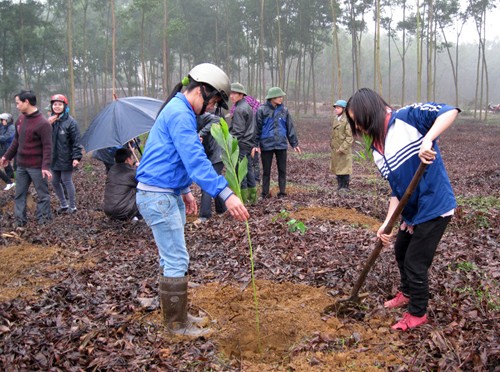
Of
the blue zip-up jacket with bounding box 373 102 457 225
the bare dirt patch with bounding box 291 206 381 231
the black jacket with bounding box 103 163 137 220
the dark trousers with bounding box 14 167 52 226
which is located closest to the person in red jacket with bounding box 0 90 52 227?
the dark trousers with bounding box 14 167 52 226

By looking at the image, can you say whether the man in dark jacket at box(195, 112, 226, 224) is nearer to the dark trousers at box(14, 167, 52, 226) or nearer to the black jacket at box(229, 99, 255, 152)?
the black jacket at box(229, 99, 255, 152)

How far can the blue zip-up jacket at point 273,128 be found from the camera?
27.3ft

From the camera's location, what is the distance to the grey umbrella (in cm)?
627

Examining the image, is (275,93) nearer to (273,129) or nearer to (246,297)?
(273,129)

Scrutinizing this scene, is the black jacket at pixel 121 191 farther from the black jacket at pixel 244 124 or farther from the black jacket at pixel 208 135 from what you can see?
the black jacket at pixel 244 124

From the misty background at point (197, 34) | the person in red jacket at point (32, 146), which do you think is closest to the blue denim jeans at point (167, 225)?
the person in red jacket at point (32, 146)

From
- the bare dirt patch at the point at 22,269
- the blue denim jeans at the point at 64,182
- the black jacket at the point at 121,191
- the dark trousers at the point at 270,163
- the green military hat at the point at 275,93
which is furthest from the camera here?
the dark trousers at the point at 270,163

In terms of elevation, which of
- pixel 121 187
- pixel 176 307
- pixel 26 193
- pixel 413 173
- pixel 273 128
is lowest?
pixel 176 307

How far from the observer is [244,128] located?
805 cm

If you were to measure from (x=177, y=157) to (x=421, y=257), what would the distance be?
74.0 inches

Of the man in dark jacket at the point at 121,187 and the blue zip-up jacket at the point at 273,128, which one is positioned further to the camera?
the blue zip-up jacket at the point at 273,128

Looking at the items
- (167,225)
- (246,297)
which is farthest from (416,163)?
(246,297)

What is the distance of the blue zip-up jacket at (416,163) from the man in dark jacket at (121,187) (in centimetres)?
441

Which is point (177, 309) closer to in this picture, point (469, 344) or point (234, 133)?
point (469, 344)
